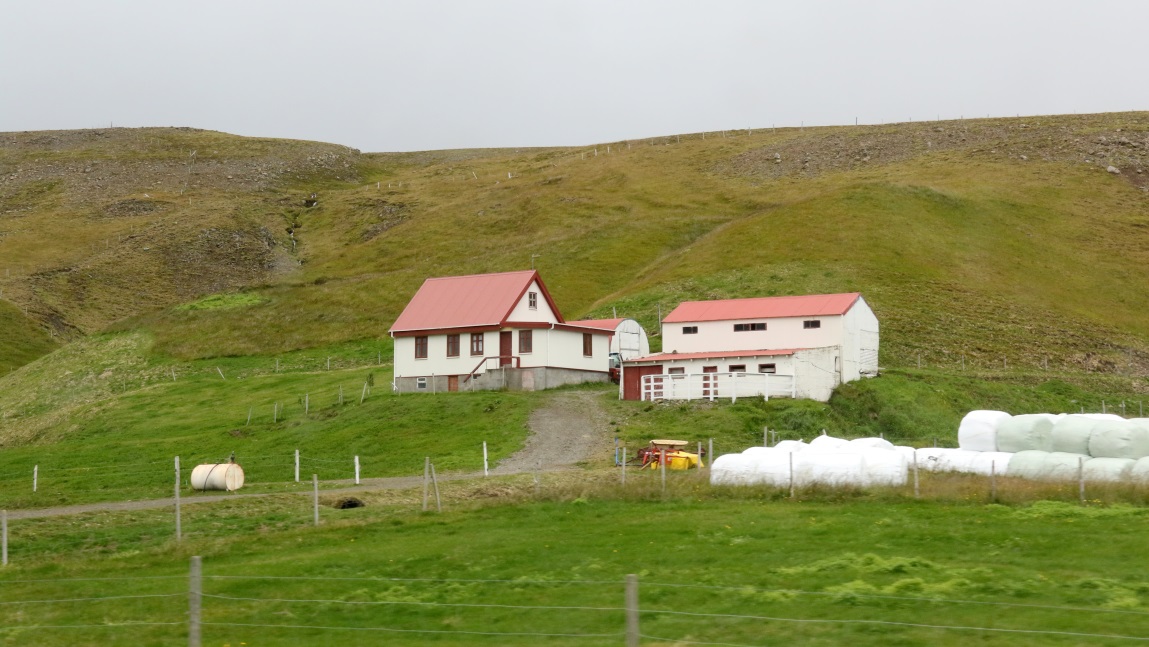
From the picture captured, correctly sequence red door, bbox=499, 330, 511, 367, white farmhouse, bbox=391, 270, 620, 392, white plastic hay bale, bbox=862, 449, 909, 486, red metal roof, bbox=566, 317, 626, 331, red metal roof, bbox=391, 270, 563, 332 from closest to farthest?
white plastic hay bale, bbox=862, 449, 909, 486
white farmhouse, bbox=391, 270, 620, 392
red door, bbox=499, 330, 511, 367
red metal roof, bbox=391, 270, 563, 332
red metal roof, bbox=566, 317, 626, 331

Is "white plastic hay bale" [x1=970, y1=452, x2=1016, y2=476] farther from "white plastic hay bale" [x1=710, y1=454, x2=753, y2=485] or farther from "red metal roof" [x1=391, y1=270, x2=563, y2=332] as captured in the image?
"red metal roof" [x1=391, y1=270, x2=563, y2=332]

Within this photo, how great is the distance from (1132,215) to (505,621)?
10175 centimetres

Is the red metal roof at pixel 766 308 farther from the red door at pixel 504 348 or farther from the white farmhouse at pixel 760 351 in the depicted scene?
the red door at pixel 504 348

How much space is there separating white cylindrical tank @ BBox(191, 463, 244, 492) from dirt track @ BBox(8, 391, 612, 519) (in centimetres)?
135

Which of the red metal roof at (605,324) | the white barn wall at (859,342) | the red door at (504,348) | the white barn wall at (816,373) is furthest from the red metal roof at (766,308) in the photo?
the red door at (504,348)

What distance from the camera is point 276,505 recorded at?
37875 mm

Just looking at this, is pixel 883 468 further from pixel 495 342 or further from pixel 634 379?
pixel 495 342

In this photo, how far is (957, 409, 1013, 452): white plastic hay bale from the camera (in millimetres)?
39656

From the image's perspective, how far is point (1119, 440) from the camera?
116ft

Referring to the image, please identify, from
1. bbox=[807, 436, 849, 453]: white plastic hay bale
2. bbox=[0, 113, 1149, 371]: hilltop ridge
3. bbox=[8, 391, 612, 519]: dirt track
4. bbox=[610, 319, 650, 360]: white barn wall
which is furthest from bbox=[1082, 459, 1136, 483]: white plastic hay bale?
bbox=[610, 319, 650, 360]: white barn wall

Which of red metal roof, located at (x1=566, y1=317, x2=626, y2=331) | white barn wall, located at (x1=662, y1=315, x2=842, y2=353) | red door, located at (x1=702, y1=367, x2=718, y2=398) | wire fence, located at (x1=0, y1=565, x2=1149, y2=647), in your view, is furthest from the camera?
red metal roof, located at (x1=566, y1=317, x2=626, y2=331)

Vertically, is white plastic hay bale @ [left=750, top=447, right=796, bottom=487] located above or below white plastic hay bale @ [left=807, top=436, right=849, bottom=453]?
below

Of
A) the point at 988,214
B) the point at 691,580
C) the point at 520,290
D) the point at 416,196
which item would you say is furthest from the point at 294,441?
the point at 416,196

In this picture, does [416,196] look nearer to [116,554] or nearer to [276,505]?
[276,505]
